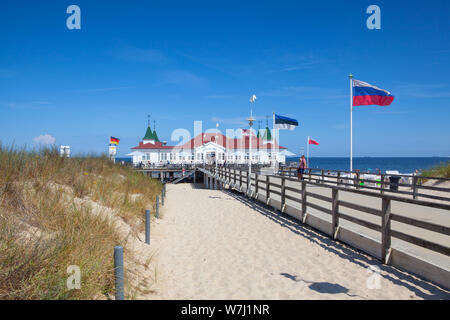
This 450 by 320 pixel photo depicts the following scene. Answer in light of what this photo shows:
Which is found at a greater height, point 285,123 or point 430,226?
point 285,123

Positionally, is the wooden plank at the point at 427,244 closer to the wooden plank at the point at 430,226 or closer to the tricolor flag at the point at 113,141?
the wooden plank at the point at 430,226

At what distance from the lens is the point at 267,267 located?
587 centimetres

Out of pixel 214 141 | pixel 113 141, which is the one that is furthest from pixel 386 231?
pixel 214 141

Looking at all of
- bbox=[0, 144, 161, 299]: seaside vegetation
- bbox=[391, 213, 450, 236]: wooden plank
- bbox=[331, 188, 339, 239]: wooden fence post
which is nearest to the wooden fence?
bbox=[331, 188, 339, 239]: wooden fence post

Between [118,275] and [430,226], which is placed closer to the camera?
[118,275]

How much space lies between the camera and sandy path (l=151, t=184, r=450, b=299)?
4.63m

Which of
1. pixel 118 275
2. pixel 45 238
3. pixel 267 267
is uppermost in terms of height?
pixel 45 238

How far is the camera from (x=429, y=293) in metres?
4.33

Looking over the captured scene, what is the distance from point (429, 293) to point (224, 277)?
298cm

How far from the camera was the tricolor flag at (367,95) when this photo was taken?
17.5 meters

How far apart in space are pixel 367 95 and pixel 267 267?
15.2 m

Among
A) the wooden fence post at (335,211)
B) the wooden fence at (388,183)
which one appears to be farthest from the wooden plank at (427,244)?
the wooden fence at (388,183)

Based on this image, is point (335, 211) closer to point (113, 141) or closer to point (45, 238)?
point (45, 238)

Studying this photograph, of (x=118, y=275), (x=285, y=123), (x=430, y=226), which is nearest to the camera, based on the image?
(x=118, y=275)
